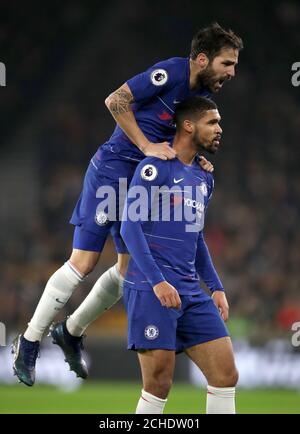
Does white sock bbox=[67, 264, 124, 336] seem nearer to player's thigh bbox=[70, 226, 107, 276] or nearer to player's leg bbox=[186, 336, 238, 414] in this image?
player's thigh bbox=[70, 226, 107, 276]

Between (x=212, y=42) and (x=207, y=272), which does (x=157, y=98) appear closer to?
(x=212, y=42)

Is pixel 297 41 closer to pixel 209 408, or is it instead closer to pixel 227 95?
pixel 227 95

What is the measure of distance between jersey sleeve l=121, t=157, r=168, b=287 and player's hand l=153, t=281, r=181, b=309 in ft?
0.17

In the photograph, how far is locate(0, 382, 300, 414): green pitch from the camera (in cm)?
1094

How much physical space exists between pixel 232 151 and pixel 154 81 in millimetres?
10288

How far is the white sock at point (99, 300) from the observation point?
6.72 meters

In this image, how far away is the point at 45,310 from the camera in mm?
6555

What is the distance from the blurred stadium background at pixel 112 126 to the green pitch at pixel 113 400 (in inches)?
44.0

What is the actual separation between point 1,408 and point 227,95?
7.42 meters

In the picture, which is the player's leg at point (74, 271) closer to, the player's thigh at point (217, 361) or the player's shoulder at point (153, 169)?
the player's shoulder at point (153, 169)

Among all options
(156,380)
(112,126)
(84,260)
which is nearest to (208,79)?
(84,260)
